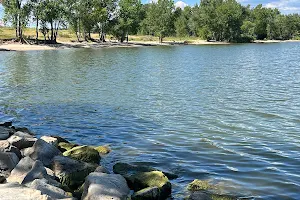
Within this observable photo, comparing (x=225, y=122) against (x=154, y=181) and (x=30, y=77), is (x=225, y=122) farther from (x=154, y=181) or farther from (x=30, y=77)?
(x=30, y=77)

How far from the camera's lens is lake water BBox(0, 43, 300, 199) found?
11641 mm

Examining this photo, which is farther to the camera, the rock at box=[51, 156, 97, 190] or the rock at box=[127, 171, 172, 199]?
the rock at box=[51, 156, 97, 190]

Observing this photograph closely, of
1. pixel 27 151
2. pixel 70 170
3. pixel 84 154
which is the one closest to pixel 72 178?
pixel 70 170

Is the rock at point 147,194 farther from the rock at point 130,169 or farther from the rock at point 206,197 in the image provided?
the rock at point 130,169

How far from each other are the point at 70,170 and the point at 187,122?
27.4ft

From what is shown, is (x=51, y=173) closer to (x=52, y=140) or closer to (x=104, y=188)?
(x=104, y=188)

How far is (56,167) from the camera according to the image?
10.5 meters

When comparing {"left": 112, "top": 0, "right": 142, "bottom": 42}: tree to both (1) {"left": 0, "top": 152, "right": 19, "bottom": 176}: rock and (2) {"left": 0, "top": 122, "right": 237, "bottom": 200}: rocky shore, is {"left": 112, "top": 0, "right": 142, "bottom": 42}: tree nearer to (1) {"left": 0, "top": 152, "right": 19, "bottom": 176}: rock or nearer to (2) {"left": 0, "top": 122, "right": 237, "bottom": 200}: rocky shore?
(2) {"left": 0, "top": 122, "right": 237, "bottom": 200}: rocky shore

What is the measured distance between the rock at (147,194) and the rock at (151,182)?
327mm

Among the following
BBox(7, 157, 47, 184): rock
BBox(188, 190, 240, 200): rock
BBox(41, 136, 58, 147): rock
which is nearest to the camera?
BBox(188, 190, 240, 200): rock

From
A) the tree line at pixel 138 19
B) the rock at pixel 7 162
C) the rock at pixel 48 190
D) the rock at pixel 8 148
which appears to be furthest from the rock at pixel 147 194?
the tree line at pixel 138 19

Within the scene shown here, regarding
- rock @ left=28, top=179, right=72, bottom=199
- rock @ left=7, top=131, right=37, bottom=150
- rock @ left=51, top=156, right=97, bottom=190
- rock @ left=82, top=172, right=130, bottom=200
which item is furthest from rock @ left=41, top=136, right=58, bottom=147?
rock @ left=28, top=179, right=72, bottom=199

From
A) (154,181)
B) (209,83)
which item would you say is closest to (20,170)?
(154,181)

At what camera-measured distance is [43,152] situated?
448 inches
